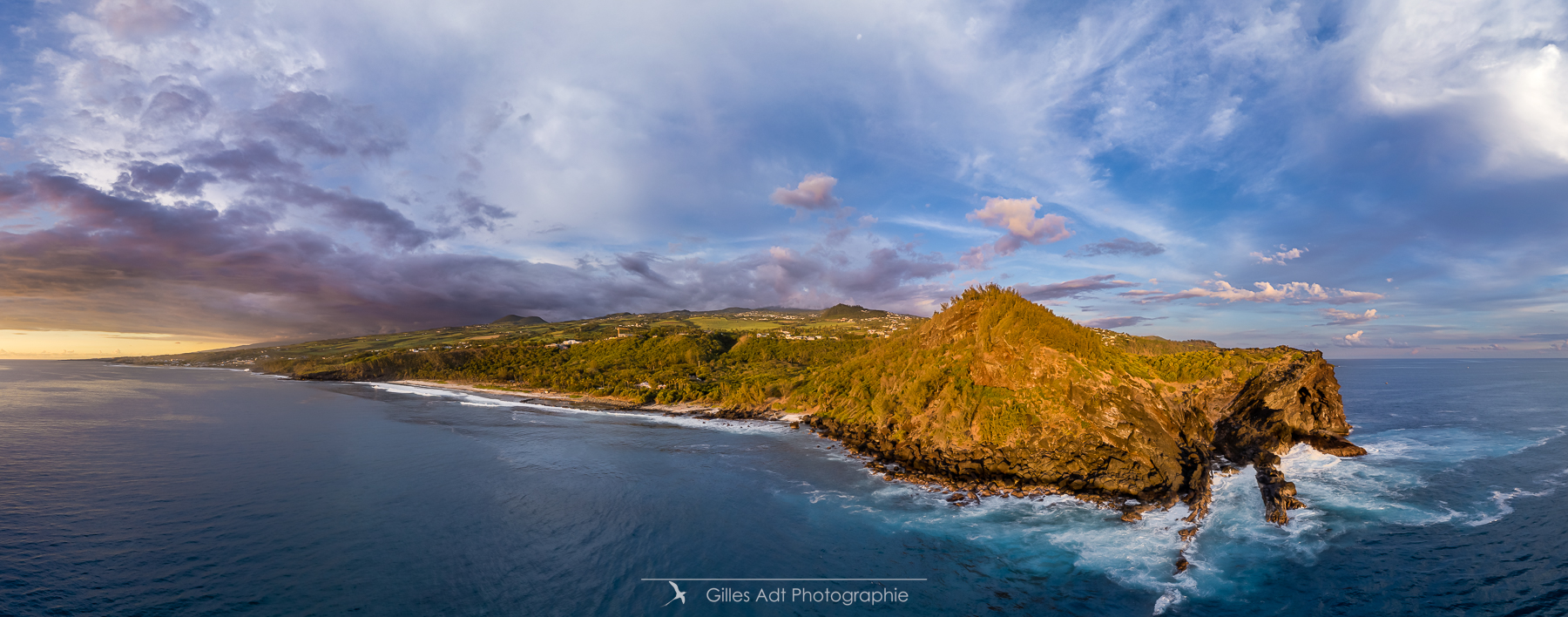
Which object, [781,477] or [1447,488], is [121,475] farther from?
[1447,488]

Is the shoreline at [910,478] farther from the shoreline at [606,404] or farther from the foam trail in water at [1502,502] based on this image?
the foam trail in water at [1502,502]

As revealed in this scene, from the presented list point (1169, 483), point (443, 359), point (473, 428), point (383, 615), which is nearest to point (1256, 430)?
point (1169, 483)

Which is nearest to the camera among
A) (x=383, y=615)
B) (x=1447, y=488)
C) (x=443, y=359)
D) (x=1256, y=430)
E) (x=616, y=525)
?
(x=383, y=615)

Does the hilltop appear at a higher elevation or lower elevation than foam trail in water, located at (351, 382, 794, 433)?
higher

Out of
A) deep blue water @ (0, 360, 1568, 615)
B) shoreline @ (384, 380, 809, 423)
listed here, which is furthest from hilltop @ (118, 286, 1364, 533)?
deep blue water @ (0, 360, 1568, 615)

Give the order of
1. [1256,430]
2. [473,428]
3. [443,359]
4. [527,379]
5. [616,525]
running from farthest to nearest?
[443,359] → [527,379] → [473,428] → [1256,430] → [616,525]

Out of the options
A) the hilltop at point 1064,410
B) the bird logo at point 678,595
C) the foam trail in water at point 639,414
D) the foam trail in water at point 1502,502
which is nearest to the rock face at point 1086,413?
the hilltop at point 1064,410

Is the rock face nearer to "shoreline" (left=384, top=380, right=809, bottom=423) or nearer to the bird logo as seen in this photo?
the bird logo
